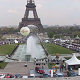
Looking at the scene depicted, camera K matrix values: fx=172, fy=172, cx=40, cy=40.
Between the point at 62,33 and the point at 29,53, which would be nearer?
the point at 29,53

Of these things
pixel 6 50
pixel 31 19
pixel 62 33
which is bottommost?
pixel 6 50

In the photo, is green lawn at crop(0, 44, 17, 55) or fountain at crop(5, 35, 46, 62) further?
green lawn at crop(0, 44, 17, 55)

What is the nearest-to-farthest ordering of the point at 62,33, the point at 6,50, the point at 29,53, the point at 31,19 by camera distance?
the point at 29,53 → the point at 6,50 → the point at 31,19 → the point at 62,33

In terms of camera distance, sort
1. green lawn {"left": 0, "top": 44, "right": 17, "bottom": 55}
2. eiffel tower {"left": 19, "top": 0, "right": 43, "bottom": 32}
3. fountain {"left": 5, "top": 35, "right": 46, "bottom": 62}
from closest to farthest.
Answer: fountain {"left": 5, "top": 35, "right": 46, "bottom": 62}
green lawn {"left": 0, "top": 44, "right": 17, "bottom": 55}
eiffel tower {"left": 19, "top": 0, "right": 43, "bottom": 32}

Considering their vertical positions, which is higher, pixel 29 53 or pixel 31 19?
pixel 31 19

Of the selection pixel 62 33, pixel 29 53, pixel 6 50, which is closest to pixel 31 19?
pixel 62 33

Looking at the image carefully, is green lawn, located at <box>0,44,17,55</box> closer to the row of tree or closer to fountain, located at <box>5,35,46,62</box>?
fountain, located at <box>5,35,46,62</box>

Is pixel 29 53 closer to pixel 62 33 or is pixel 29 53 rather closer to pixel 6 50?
pixel 6 50

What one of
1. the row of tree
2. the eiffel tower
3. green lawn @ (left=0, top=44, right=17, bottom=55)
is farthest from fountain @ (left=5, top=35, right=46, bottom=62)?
the eiffel tower

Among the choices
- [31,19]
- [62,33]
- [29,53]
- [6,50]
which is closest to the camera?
[29,53]

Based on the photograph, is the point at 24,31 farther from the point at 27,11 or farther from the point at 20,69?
the point at 27,11

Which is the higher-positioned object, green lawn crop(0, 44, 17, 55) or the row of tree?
the row of tree
